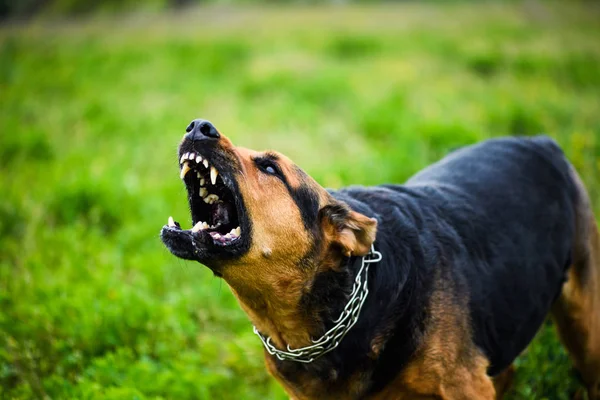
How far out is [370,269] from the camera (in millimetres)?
3123

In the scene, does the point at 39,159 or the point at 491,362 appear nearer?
the point at 491,362

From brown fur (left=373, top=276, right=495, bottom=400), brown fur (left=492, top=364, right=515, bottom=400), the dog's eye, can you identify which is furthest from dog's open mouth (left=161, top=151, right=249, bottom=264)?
brown fur (left=492, top=364, right=515, bottom=400)

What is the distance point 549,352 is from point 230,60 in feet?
32.8

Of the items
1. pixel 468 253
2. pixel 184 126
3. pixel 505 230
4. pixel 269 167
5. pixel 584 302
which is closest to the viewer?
pixel 269 167

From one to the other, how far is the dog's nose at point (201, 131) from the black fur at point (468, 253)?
32.1 inches

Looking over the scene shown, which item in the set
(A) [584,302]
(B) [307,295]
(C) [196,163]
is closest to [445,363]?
(B) [307,295]

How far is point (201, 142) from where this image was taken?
296 cm

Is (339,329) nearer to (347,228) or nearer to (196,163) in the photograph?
(347,228)

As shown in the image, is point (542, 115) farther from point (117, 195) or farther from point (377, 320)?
point (377, 320)

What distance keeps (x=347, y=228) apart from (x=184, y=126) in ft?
21.7

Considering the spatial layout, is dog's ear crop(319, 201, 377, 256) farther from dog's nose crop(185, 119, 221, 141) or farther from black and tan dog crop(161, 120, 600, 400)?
dog's nose crop(185, 119, 221, 141)

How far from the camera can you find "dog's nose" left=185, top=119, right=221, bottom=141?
2.97 meters

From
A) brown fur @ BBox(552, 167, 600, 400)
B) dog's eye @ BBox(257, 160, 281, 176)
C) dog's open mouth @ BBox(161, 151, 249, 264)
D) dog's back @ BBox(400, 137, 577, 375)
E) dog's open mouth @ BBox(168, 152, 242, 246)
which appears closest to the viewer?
dog's open mouth @ BBox(161, 151, 249, 264)

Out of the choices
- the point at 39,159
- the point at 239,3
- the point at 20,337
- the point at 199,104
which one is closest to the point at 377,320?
the point at 20,337
